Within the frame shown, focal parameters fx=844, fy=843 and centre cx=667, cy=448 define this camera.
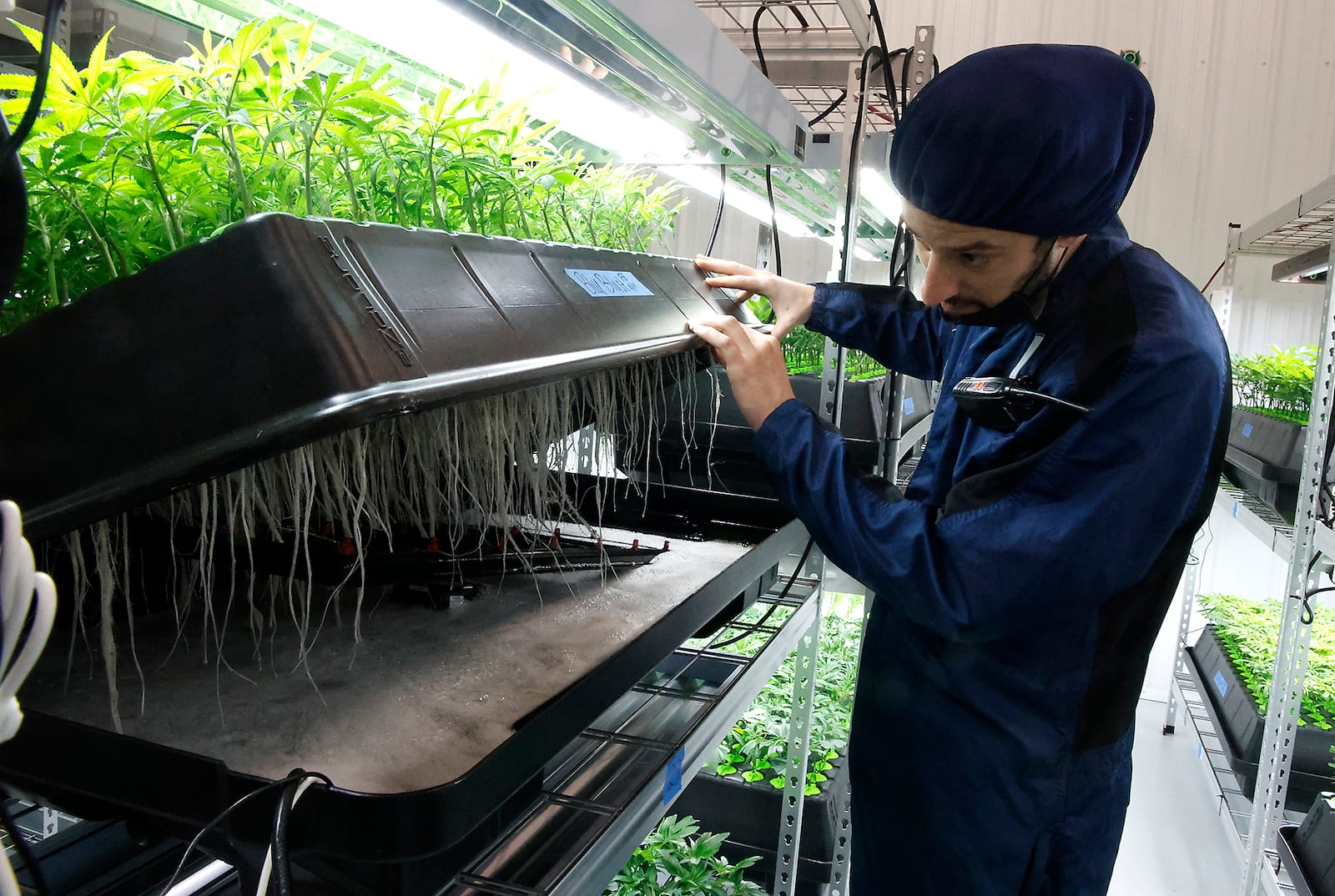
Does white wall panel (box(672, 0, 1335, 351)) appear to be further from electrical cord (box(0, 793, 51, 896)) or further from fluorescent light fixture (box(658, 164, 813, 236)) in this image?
electrical cord (box(0, 793, 51, 896))

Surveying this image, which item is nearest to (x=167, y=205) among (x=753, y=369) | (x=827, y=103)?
(x=753, y=369)

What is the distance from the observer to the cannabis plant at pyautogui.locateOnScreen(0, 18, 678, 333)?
57 centimetres

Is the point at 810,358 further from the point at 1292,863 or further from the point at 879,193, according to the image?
the point at 1292,863

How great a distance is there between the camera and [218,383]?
0.44 m

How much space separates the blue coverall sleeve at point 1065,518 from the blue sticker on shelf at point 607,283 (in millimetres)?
338

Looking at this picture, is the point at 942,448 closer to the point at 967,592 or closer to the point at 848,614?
the point at 967,592

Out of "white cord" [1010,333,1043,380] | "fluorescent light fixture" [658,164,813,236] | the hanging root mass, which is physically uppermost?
"fluorescent light fixture" [658,164,813,236]

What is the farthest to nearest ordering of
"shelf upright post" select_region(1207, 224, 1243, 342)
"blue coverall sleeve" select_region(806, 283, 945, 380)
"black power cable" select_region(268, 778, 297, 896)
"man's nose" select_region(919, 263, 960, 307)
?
"shelf upright post" select_region(1207, 224, 1243, 342), "blue coverall sleeve" select_region(806, 283, 945, 380), "man's nose" select_region(919, 263, 960, 307), "black power cable" select_region(268, 778, 297, 896)

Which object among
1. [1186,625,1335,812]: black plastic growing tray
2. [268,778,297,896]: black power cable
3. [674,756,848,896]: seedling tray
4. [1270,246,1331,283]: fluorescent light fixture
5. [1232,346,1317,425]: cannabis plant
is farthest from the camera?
[1232,346,1317,425]: cannabis plant

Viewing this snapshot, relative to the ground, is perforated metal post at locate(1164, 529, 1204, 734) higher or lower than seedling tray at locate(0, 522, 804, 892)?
lower

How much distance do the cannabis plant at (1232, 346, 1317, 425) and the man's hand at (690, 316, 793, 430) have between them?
8.06 ft

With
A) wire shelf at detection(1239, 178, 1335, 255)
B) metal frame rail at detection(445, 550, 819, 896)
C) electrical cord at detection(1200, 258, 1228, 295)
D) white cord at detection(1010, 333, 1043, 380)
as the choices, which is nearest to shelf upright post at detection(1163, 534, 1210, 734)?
electrical cord at detection(1200, 258, 1228, 295)

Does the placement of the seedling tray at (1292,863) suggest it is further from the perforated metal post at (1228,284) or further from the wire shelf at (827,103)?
the perforated metal post at (1228,284)

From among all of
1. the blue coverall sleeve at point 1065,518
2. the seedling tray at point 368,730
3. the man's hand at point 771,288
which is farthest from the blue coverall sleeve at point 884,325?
the seedling tray at point 368,730
